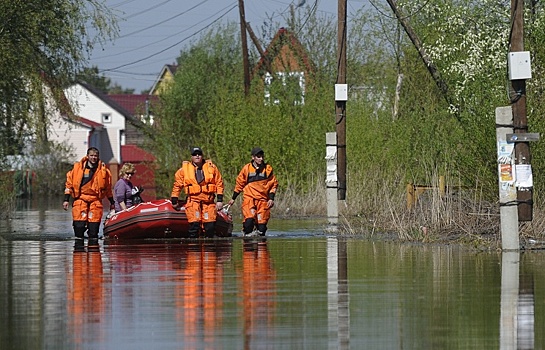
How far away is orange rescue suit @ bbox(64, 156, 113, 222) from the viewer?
24.1m

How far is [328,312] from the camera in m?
12.2

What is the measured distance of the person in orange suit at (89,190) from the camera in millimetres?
24078

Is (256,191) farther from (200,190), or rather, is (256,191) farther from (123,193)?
(123,193)

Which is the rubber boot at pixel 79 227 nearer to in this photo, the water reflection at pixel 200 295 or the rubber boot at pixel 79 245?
the rubber boot at pixel 79 245

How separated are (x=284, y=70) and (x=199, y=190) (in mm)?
21617

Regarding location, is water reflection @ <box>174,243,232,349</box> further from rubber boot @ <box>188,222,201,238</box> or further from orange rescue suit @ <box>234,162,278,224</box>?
orange rescue suit @ <box>234,162,278,224</box>

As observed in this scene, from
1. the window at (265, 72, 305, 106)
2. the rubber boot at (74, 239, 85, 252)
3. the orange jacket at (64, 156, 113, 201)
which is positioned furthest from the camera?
the window at (265, 72, 305, 106)

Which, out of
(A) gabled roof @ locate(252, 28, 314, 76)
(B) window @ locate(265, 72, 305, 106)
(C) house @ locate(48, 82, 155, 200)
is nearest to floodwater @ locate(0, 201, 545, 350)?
(B) window @ locate(265, 72, 305, 106)

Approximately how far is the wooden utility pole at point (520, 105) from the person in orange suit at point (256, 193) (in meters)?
7.15

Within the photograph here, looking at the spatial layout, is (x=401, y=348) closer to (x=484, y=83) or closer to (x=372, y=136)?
(x=484, y=83)

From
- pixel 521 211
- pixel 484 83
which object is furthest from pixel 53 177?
pixel 521 211

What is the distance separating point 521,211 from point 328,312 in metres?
7.70

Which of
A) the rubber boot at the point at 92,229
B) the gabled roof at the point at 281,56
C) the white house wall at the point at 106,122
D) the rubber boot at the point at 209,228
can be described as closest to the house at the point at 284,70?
the gabled roof at the point at 281,56

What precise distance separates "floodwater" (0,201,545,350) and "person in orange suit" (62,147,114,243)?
2.86m
